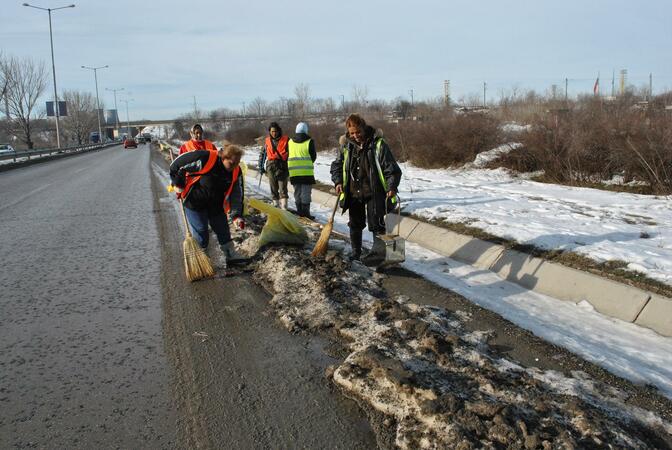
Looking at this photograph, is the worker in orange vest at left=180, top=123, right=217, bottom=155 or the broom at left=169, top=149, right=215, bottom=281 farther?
the worker in orange vest at left=180, top=123, right=217, bottom=155

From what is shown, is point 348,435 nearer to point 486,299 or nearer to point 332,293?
point 332,293

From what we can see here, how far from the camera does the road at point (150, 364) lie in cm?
300

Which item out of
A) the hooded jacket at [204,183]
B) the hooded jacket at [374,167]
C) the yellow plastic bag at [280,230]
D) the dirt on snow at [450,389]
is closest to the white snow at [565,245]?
the dirt on snow at [450,389]

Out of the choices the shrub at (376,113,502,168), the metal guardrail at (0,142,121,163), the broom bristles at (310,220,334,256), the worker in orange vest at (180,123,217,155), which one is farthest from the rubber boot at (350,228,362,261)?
the metal guardrail at (0,142,121,163)

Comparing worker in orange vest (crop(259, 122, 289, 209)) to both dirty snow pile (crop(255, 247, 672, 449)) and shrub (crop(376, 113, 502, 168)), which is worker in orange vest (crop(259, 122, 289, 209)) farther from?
shrub (crop(376, 113, 502, 168))

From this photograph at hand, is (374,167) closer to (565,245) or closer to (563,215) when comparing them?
(565,245)

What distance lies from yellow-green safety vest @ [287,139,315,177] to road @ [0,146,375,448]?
3.14m

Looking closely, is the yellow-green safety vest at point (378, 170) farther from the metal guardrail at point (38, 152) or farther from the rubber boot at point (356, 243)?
the metal guardrail at point (38, 152)

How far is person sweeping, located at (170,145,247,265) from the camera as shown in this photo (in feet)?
19.9

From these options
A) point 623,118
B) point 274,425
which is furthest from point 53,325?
point 623,118

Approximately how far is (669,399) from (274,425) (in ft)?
8.14

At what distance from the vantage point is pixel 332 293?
5156 millimetres

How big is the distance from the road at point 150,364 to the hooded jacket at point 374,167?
1678 mm

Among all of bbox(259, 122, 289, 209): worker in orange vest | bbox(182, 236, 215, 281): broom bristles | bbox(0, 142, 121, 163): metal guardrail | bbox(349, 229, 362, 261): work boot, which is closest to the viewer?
bbox(182, 236, 215, 281): broom bristles
